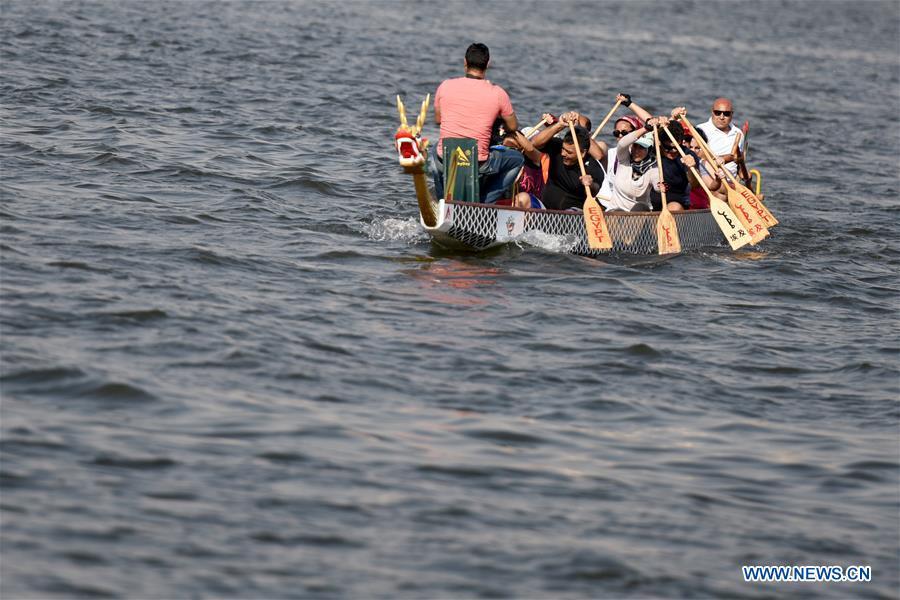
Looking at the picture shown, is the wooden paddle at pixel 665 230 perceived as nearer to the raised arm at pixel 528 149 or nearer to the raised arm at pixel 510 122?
the raised arm at pixel 528 149

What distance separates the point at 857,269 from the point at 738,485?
766cm

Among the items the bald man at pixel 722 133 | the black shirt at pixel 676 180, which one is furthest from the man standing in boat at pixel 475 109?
the bald man at pixel 722 133

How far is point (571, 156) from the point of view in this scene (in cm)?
1477

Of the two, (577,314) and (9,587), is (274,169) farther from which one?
(9,587)

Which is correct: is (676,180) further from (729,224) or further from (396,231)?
(396,231)

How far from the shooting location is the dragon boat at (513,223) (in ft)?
40.9

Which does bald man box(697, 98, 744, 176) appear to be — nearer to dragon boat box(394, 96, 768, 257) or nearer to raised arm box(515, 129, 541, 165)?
dragon boat box(394, 96, 768, 257)

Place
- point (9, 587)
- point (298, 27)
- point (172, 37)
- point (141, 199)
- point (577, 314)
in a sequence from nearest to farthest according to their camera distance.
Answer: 1. point (9, 587)
2. point (577, 314)
3. point (141, 199)
4. point (172, 37)
5. point (298, 27)

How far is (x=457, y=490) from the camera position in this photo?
306 inches

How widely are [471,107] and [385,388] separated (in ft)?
16.3

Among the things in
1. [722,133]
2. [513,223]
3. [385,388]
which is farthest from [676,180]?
[385,388]

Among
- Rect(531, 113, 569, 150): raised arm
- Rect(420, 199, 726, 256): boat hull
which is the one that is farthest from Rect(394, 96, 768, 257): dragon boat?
Rect(531, 113, 569, 150): raised arm

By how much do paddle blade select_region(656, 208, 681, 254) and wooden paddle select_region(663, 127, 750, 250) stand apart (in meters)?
0.75

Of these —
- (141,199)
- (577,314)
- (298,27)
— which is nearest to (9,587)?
(577,314)
